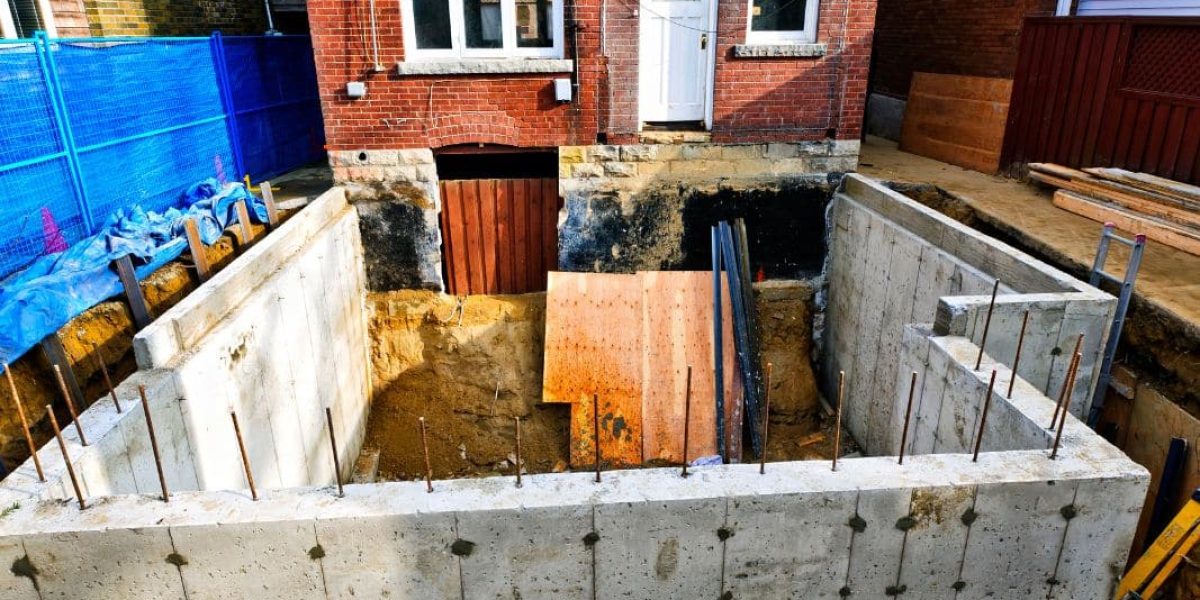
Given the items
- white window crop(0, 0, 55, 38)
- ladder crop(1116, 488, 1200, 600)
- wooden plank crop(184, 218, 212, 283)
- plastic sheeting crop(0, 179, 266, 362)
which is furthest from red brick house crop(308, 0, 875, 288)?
ladder crop(1116, 488, 1200, 600)

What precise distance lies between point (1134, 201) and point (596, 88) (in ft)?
20.1

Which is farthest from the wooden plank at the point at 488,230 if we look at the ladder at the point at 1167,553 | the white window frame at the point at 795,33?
the ladder at the point at 1167,553

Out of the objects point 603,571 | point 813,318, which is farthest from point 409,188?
point 603,571

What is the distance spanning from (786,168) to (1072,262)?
11.4 ft

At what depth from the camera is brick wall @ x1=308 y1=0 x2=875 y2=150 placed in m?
8.40

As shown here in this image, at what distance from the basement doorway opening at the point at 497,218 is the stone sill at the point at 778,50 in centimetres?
269

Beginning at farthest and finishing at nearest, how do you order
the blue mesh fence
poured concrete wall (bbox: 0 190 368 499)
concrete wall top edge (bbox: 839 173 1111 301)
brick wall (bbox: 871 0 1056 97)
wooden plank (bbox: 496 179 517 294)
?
1. brick wall (bbox: 871 0 1056 97)
2. wooden plank (bbox: 496 179 517 294)
3. the blue mesh fence
4. concrete wall top edge (bbox: 839 173 1111 301)
5. poured concrete wall (bbox: 0 190 368 499)

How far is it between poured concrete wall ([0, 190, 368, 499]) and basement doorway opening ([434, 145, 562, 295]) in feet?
4.16

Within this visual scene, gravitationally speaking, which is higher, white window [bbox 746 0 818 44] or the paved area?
white window [bbox 746 0 818 44]

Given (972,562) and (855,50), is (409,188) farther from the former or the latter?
(972,562)

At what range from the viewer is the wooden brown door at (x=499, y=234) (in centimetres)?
932

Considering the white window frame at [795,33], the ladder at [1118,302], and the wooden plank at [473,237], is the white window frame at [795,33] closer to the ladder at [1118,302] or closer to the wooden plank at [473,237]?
the wooden plank at [473,237]

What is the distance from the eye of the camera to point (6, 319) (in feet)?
17.1

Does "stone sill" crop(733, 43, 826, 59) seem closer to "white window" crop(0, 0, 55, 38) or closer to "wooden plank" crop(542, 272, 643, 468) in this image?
"wooden plank" crop(542, 272, 643, 468)
